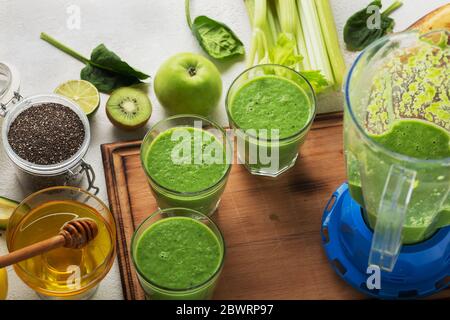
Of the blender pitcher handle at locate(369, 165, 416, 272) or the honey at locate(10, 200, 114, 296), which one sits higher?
the blender pitcher handle at locate(369, 165, 416, 272)

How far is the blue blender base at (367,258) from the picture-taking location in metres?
1.66

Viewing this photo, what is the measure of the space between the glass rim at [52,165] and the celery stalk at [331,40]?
65 centimetres

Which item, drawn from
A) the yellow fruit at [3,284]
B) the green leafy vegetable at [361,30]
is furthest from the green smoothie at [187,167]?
the green leafy vegetable at [361,30]

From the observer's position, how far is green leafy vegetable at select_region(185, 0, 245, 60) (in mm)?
2010

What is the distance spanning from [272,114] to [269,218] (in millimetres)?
247

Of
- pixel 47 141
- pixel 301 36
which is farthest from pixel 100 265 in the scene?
pixel 301 36

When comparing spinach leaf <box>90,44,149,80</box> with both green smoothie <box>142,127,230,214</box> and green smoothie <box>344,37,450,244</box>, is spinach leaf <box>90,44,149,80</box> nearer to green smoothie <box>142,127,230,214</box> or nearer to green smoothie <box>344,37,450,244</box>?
green smoothie <box>142,127,230,214</box>

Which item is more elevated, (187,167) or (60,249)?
(187,167)

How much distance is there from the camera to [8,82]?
189cm

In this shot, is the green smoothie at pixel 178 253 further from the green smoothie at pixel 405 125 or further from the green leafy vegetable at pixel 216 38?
the green leafy vegetable at pixel 216 38

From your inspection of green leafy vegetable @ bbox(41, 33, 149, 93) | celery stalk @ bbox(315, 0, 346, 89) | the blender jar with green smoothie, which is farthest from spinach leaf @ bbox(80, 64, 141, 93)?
the blender jar with green smoothie

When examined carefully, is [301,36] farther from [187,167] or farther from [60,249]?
[60,249]

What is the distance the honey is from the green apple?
1.21ft

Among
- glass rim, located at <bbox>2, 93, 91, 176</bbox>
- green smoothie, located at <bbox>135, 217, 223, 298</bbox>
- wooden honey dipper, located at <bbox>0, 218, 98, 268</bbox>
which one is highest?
glass rim, located at <bbox>2, 93, 91, 176</bbox>
